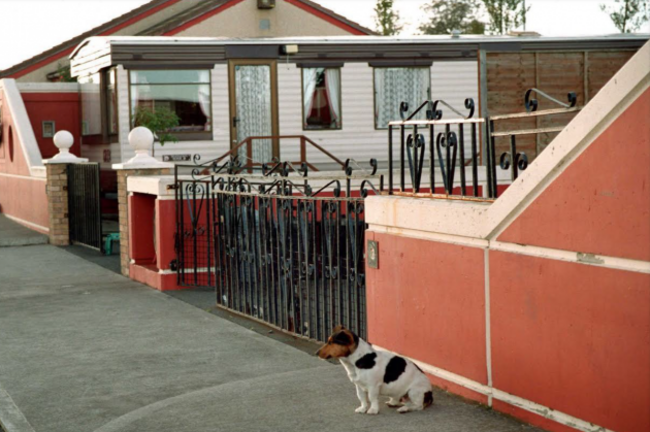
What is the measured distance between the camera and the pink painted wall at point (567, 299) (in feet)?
16.9

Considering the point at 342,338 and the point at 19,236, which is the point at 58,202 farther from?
the point at 342,338

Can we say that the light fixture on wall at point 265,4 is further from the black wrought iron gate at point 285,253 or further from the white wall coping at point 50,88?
the black wrought iron gate at point 285,253

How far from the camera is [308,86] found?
23969mm

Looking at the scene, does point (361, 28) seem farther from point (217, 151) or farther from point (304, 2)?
point (217, 151)

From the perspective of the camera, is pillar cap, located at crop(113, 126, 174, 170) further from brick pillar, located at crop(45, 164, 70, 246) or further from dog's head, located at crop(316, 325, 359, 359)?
dog's head, located at crop(316, 325, 359, 359)

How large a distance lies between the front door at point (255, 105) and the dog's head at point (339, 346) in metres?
17.1

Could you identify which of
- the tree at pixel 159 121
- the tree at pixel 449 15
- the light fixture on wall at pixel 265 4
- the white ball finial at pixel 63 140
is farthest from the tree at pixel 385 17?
the white ball finial at pixel 63 140

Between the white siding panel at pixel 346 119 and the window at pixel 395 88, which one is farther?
the window at pixel 395 88

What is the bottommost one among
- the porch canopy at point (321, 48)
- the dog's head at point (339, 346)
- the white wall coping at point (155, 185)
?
the dog's head at point (339, 346)

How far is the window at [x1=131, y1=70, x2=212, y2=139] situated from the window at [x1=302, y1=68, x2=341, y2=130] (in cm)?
213

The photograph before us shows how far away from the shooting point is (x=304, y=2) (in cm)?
3438

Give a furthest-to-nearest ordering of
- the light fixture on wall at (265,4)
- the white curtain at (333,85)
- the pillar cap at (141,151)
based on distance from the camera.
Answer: the light fixture on wall at (265,4) → the white curtain at (333,85) → the pillar cap at (141,151)

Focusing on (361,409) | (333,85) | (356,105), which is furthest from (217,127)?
(361,409)

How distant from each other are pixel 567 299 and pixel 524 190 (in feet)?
2.21
